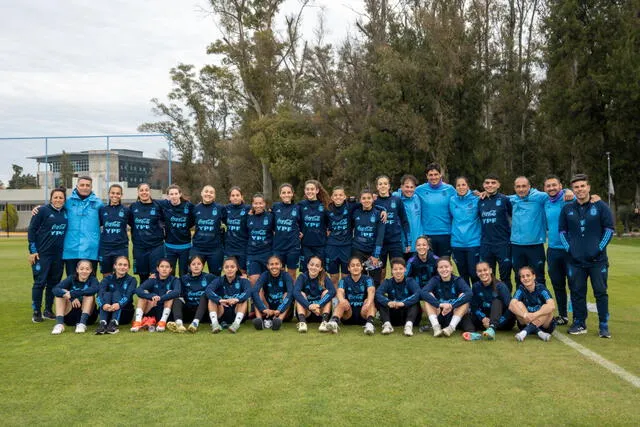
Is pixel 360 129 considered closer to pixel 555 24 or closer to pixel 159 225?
pixel 555 24

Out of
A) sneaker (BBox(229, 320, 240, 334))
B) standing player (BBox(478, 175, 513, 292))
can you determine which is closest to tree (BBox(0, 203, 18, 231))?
sneaker (BBox(229, 320, 240, 334))

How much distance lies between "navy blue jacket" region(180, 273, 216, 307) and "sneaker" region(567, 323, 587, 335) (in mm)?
4522

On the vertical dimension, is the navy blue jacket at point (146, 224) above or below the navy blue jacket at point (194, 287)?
above

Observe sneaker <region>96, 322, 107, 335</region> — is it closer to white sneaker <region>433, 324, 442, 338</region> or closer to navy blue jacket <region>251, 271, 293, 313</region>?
navy blue jacket <region>251, 271, 293, 313</region>

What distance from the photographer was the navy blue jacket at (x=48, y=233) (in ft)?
25.6

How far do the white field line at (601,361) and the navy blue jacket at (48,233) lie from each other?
21.6ft

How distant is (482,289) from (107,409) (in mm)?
4635

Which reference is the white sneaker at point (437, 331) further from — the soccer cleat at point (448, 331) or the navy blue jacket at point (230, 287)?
the navy blue jacket at point (230, 287)

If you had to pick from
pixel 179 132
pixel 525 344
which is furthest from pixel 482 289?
pixel 179 132

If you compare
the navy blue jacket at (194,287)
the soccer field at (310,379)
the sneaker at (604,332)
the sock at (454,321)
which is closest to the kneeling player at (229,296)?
the navy blue jacket at (194,287)

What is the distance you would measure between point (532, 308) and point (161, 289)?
4654 millimetres

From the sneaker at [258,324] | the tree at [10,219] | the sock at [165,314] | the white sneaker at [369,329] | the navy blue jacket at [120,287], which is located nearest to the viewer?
the white sneaker at [369,329]

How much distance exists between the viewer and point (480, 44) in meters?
38.4

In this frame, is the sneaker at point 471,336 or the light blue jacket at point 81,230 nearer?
the sneaker at point 471,336
